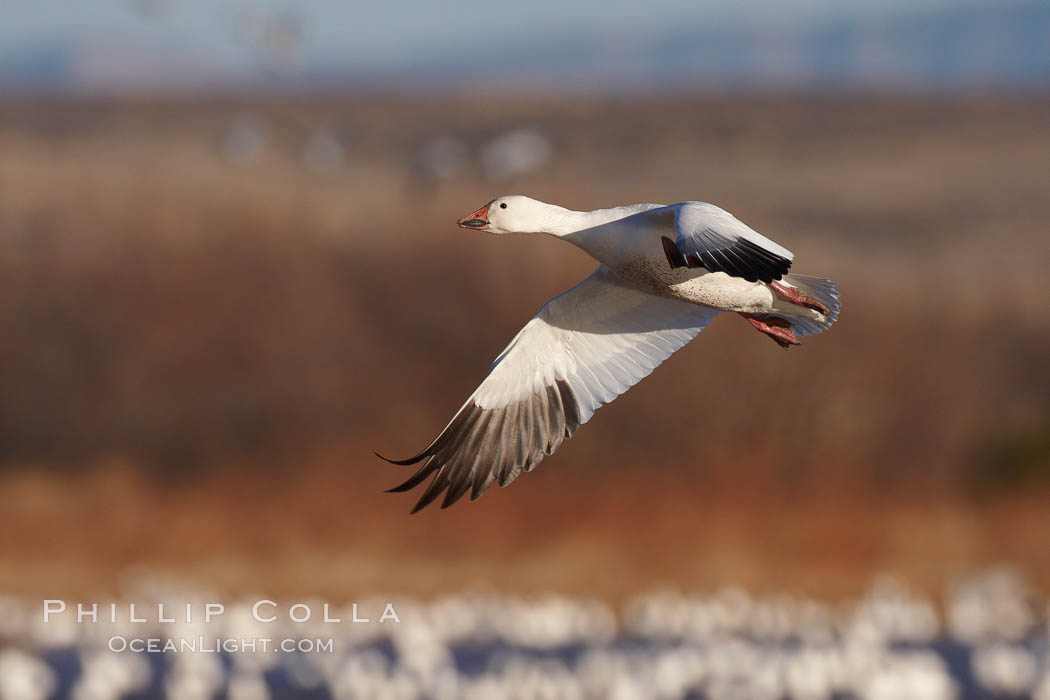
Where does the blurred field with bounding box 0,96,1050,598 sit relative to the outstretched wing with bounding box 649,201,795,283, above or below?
above

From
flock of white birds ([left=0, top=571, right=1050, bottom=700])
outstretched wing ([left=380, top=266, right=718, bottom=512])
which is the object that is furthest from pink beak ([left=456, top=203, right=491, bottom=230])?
flock of white birds ([left=0, top=571, right=1050, bottom=700])

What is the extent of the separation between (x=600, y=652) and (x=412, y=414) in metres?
3.91

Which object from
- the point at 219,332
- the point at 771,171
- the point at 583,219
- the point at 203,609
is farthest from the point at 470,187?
the point at 583,219

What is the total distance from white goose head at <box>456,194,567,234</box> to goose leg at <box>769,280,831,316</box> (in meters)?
0.86

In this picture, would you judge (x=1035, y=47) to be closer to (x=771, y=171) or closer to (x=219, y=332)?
(x=771, y=171)

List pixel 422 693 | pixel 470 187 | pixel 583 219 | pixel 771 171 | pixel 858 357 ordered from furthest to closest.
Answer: pixel 771 171 < pixel 470 187 < pixel 858 357 < pixel 422 693 < pixel 583 219

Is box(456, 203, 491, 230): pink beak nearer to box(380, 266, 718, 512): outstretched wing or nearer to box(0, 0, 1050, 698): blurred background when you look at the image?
box(380, 266, 718, 512): outstretched wing

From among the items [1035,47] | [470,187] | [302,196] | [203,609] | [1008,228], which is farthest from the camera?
[1035,47]

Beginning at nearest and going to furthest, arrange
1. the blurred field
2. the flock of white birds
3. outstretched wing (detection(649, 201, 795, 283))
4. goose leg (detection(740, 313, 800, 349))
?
outstretched wing (detection(649, 201, 795, 283))
goose leg (detection(740, 313, 800, 349))
the flock of white birds
the blurred field

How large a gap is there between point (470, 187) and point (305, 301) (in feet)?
17.3

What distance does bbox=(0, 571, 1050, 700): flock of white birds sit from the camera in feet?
45.3

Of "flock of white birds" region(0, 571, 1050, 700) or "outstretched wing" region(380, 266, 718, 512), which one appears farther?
"flock of white birds" region(0, 571, 1050, 700)

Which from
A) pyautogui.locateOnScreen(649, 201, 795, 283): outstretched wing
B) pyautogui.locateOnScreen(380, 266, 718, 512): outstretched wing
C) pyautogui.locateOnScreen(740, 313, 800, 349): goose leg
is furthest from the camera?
pyautogui.locateOnScreen(380, 266, 718, 512): outstretched wing

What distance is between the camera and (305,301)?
1838cm
